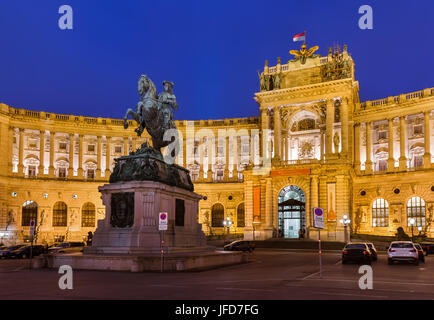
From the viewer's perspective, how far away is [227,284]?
16.9m

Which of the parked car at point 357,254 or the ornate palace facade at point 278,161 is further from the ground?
→ the ornate palace facade at point 278,161

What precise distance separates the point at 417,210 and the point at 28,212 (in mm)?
54024

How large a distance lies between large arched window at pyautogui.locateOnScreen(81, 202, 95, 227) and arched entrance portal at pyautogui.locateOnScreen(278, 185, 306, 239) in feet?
93.8

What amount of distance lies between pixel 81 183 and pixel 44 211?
21.9ft

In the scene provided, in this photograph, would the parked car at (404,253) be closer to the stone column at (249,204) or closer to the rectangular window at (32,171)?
the stone column at (249,204)

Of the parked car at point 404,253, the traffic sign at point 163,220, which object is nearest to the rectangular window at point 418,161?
the parked car at point 404,253

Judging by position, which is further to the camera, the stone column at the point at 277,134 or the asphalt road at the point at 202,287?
the stone column at the point at 277,134

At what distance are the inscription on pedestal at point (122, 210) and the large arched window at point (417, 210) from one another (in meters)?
Result: 50.0

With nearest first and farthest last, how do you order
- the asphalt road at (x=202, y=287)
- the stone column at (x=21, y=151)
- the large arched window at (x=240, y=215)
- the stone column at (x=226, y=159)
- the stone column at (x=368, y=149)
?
the asphalt road at (x=202, y=287), the stone column at (x=368, y=149), the stone column at (x=21, y=151), the large arched window at (x=240, y=215), the stone column at (x=226, y=159)

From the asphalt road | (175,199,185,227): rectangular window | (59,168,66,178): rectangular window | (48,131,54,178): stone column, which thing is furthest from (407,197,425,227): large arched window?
(48,131,54,178): stone column

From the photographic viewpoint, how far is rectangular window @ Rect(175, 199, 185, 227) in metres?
25.1

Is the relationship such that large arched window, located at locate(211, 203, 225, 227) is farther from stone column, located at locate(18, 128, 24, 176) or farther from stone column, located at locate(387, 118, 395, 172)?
stone column, located at locate(18, 128, 24, 176)

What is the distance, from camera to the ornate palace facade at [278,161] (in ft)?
211
